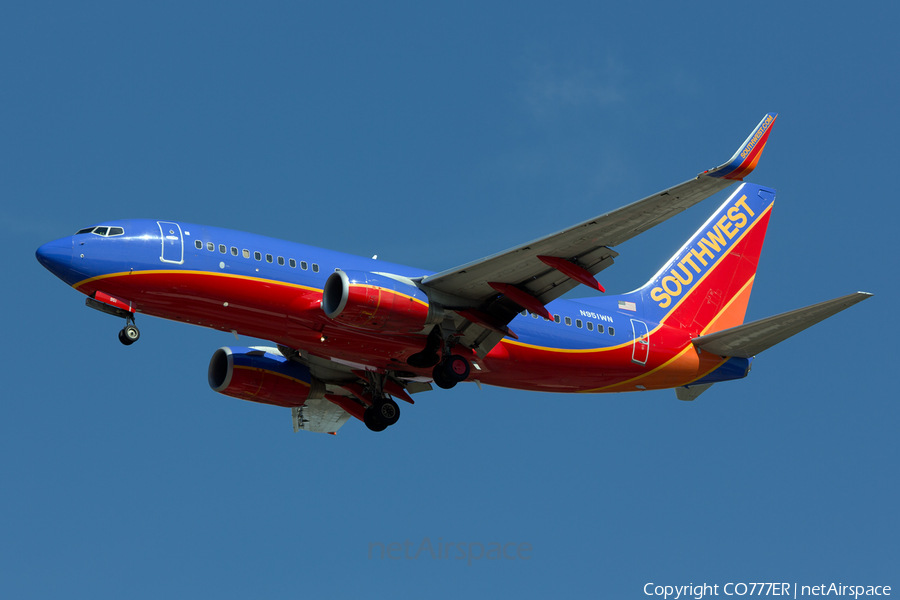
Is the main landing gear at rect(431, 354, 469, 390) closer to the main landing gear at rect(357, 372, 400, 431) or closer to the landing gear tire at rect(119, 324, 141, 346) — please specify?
the main landing gear at rect(357, 372, 400, 431)

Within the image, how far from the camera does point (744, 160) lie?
859 inches

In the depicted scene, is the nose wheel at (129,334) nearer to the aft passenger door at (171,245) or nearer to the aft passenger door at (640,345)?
the aft passenger door at (171,245)

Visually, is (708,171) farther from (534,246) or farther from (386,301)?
(386,301)

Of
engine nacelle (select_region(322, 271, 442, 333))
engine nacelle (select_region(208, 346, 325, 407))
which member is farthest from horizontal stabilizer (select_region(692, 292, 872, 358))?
engine nacelle (select_region(208, 346, 325, 407))

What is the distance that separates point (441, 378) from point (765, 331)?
1094 cm

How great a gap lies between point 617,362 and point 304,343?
10605mm

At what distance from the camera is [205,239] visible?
27328 millimetres

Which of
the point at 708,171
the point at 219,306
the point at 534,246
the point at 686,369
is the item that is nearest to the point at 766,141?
the point at 708,171

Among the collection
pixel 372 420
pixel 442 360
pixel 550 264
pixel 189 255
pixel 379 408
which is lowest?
pixel 372 420

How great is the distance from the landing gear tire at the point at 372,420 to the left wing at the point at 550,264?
5.13 m

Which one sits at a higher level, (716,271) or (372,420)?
(716,271)

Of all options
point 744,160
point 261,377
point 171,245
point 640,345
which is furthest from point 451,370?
point 744,160

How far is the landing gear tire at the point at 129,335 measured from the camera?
26641 mm

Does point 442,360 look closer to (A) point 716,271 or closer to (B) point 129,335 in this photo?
(B) point 129,335
